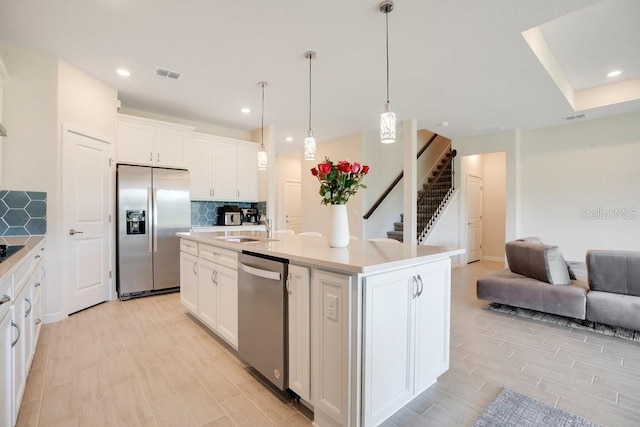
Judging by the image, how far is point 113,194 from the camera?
12.6 ft

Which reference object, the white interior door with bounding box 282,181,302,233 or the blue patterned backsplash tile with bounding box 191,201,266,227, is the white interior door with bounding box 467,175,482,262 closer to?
the white interior door with bounding box 282,181,302,233

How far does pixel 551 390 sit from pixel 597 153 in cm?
503

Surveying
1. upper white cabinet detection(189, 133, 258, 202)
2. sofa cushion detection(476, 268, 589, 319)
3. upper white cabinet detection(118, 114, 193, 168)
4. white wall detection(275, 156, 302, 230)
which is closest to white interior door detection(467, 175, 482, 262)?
sofa cushion detection(476, 268, 589, 319)

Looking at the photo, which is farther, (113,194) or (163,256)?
(163,256)

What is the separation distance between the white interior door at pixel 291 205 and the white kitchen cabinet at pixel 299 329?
21.6 ft

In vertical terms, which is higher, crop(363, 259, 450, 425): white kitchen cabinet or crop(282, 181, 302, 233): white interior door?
crop(282, 181, 302, 233): white interior door

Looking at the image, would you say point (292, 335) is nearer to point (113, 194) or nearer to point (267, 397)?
point (267, 397)

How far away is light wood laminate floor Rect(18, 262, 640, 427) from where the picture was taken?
1.69m

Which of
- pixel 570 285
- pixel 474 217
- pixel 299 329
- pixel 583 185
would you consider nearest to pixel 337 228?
pixel 299 329

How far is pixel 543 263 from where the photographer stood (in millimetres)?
3092

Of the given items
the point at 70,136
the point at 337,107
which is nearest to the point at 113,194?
the point at 70,136

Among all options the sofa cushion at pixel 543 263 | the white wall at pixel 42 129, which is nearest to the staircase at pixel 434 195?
the sofa cushion at pixel 543 263

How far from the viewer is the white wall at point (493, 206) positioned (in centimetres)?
709

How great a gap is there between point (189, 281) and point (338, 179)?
7.11 ft
